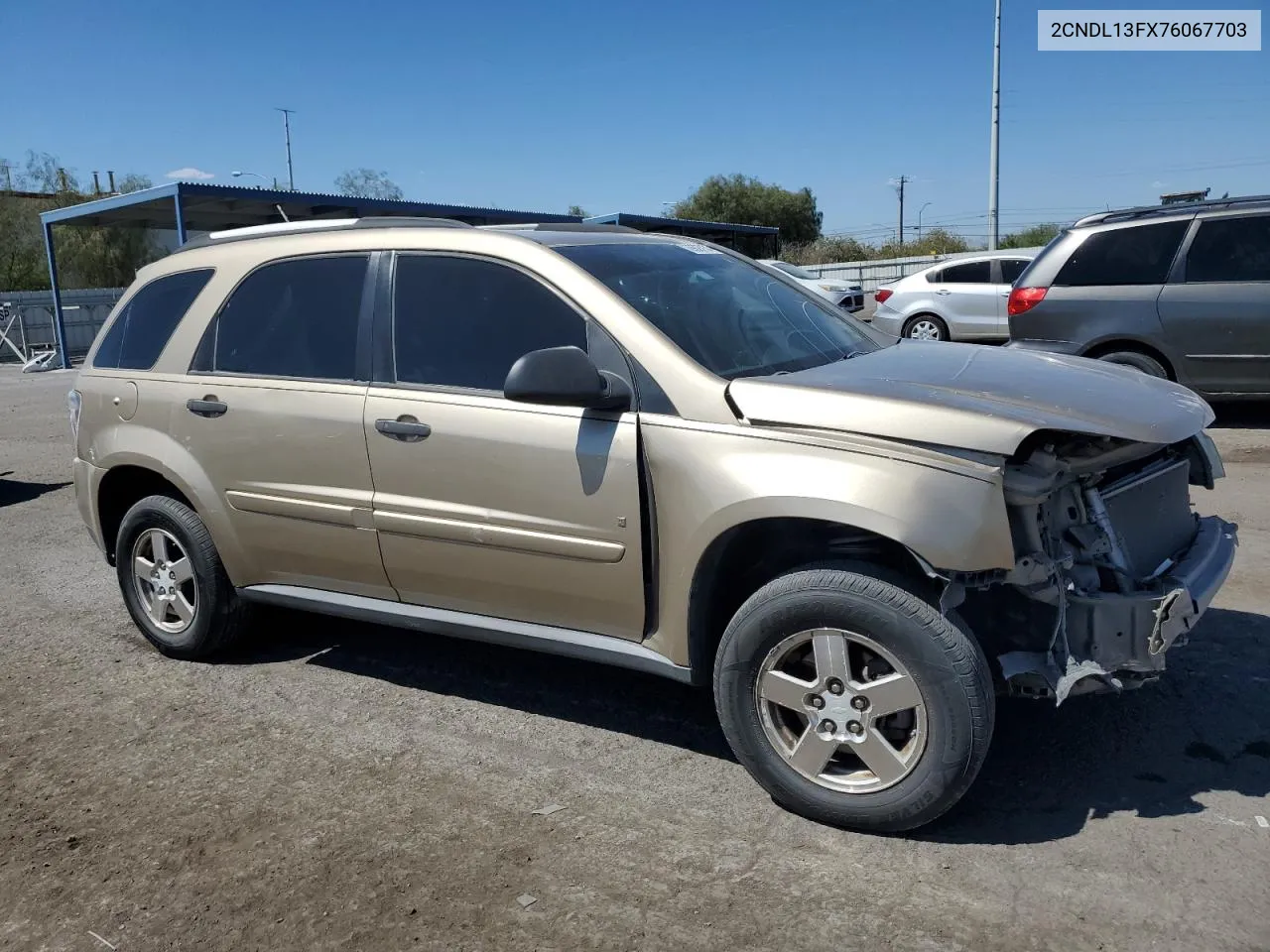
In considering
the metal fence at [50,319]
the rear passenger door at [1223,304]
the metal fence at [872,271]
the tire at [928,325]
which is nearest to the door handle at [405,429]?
the rear passenger door at [1223,304]

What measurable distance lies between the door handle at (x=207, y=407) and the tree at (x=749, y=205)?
6120 cm

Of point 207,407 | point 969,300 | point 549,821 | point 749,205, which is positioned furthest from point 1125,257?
point 749,205

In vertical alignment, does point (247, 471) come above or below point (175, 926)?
above

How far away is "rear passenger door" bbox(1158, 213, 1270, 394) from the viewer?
855cm

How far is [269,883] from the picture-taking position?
10.2 feet

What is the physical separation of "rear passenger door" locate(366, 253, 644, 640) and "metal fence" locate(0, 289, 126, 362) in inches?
1227

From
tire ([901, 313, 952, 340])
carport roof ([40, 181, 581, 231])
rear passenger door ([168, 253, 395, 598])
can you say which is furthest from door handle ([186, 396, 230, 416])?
carport roof ([40, 181, 581, 231])

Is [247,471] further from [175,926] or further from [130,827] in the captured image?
[175,926]

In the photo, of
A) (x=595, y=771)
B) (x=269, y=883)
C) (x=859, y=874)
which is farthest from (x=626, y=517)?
(x=269, y=883)

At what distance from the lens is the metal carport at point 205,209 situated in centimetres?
2317

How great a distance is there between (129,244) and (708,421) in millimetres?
48923

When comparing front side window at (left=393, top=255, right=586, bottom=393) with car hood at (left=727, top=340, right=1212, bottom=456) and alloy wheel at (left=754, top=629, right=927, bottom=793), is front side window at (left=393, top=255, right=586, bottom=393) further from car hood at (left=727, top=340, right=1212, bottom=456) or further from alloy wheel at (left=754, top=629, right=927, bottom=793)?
alloy wheel at (left=754, top=629, right=927, bottom=793)

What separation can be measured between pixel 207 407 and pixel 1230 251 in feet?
26.1

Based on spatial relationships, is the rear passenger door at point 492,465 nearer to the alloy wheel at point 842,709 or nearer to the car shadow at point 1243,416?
the alloy wheel at point 842,709
